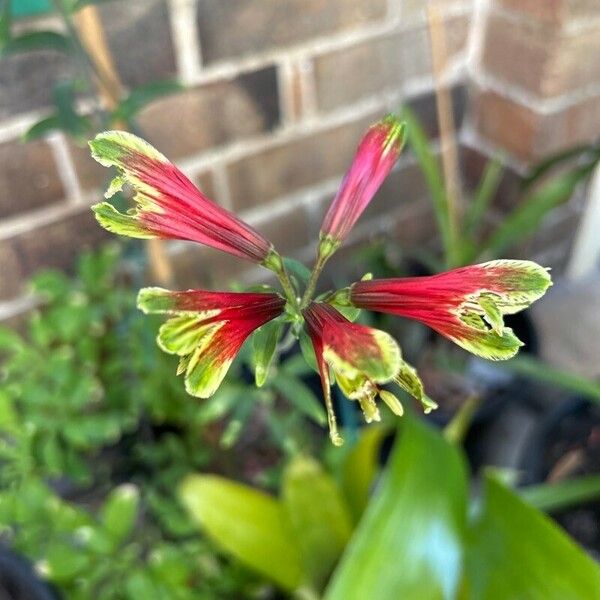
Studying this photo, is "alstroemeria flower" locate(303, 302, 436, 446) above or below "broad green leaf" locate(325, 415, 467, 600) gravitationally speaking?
above

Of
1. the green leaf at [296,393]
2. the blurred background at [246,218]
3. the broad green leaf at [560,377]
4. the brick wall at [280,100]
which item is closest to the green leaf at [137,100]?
the blurred background at [246,218]

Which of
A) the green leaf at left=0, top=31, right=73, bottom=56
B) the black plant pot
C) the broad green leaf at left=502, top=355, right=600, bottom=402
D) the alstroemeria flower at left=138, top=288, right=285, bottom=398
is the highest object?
the green leaf at left=0, top=31, right=73, bottom=56

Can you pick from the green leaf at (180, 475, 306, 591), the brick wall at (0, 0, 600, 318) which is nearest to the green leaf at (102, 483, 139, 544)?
the green leaf at (180, 475, 306, 591)

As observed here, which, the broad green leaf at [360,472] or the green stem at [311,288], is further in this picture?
the broad green leaf at [360,472]

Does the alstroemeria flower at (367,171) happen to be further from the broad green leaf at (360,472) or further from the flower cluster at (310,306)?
the broad green leaf at (360,472)

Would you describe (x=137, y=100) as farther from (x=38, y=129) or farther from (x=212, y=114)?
(x=212, y=114)

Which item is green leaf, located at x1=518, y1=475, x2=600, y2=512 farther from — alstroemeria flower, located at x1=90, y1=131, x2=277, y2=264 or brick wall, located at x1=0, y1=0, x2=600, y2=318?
alstroemeria flower, located at x1=90, y1=131, x2=277, y2=264

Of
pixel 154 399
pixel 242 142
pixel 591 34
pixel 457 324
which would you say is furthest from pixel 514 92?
pixel 457 324

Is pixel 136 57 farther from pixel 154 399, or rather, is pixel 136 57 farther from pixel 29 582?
pixel 29 582
